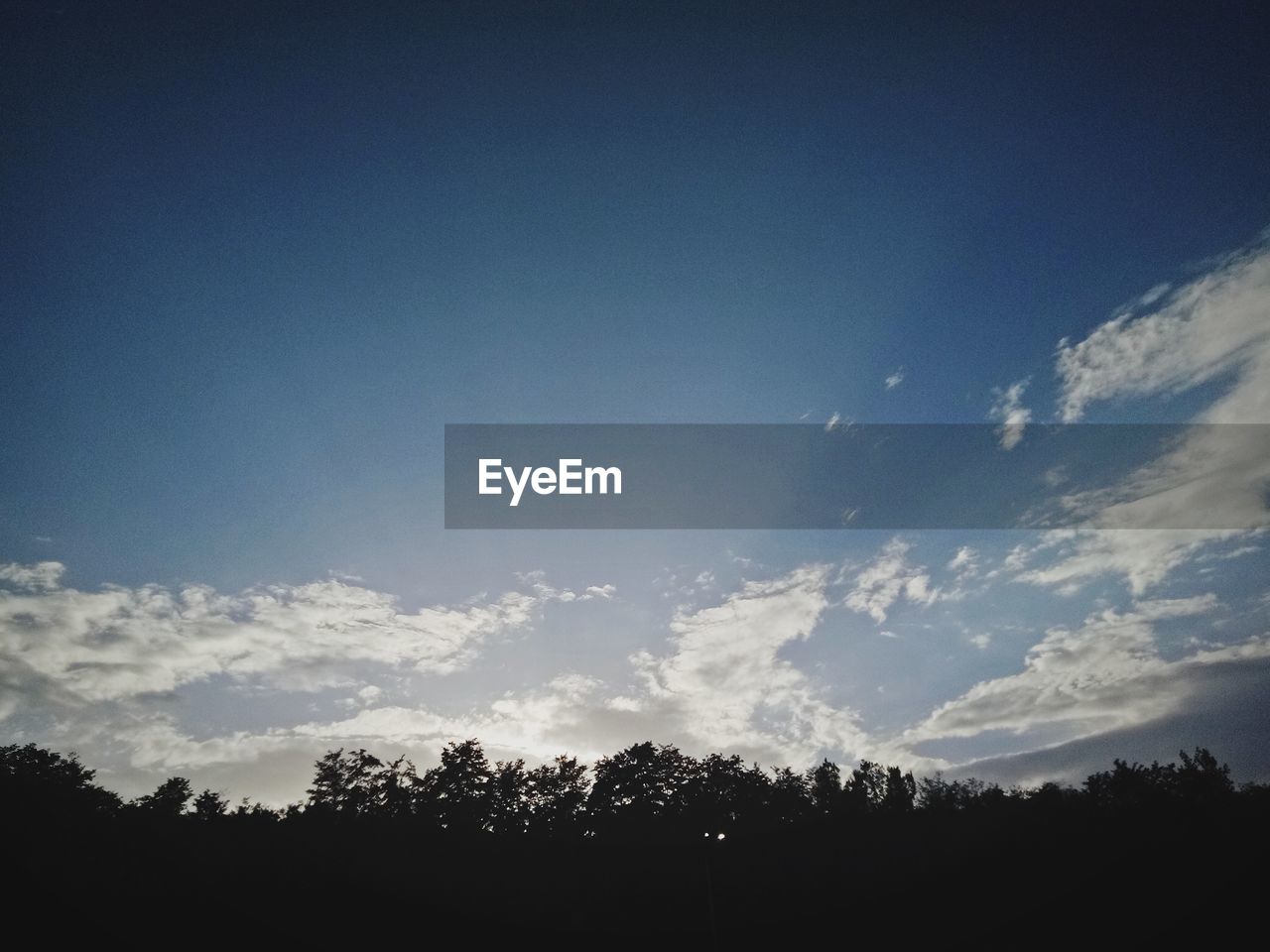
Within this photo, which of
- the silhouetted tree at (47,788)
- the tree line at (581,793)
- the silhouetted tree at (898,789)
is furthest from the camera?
the silhouetted tree at (898,789)

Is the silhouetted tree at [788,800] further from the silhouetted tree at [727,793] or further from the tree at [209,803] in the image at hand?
the tree at [209,803]

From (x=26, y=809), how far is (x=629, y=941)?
40.6m

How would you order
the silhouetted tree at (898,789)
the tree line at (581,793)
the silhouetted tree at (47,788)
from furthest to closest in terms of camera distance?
1. the silhouetted tree at (898,789)
2. the tree line at (581,793)
3. the silhouetted tree at (47,788)

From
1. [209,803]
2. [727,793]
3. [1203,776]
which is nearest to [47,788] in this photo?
[209,803]

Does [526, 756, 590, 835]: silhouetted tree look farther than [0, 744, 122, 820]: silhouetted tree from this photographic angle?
Yes

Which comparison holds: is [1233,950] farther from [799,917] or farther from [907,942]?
[799,917]

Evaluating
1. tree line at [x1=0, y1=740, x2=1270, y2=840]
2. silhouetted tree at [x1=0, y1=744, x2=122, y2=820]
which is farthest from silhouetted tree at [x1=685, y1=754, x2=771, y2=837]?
silhouetted tree at [x1=0, y1=744, x2=122, y2=820]

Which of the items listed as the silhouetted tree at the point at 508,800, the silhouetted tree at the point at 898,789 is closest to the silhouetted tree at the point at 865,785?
the silhouetted tree at the point at 898,789

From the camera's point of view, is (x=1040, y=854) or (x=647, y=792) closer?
(x=1040, y=854)

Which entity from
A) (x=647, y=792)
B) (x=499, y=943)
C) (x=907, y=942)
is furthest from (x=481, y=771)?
(x=907, y=942)

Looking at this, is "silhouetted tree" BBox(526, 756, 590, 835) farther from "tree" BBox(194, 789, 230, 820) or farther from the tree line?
"tree" BBox(194, 789, 230, 820)

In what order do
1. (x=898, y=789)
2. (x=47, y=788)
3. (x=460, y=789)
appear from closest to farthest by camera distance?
1. (x=47, y=788)
2. (x=460, y=789)
3. (x=898, y=789)

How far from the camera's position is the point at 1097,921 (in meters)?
34.4

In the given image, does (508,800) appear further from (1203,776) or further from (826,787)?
(1203,776)
